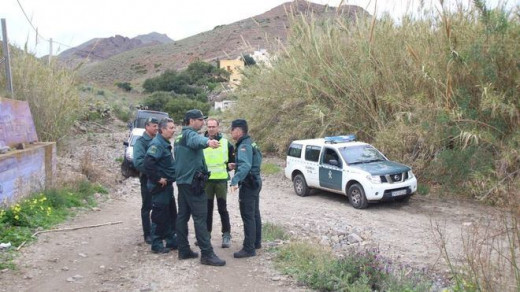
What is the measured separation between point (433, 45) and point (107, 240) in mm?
10431

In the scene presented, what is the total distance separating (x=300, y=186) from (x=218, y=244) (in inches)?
270

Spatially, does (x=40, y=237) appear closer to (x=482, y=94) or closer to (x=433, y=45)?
(x=482, y=94)

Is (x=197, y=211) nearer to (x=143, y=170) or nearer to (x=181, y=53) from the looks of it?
(x=143, y=170)

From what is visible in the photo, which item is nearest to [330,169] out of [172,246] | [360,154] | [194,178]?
[360,154]

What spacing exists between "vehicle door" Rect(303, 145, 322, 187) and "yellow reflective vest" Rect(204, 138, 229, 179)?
6.80 meters

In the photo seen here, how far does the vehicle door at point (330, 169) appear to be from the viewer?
12.8 m

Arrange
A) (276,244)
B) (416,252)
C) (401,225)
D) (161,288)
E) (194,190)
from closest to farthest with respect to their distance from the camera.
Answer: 1. (161,288)
2. (194,190)
3. (276,244)
4. (416,252)
5. (401,225)

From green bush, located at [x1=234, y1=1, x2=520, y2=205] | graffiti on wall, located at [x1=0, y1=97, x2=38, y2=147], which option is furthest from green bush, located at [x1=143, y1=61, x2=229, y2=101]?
graffiti on wall, located at [x1=0, y1=97, x2=38, y2=147]

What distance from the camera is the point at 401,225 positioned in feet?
34.7

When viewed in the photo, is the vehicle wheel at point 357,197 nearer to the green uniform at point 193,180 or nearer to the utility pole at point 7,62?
the green uniform at point 193,180

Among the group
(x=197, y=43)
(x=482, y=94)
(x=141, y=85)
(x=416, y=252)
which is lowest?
(x=416, y=252)

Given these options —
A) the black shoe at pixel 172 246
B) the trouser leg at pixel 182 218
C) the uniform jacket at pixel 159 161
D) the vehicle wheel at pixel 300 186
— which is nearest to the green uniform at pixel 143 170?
the uniform jacket at pixel 159 161

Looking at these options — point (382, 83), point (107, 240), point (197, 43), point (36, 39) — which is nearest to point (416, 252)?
point (107, 240)

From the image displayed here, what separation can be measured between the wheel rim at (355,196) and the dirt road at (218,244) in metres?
0.20
